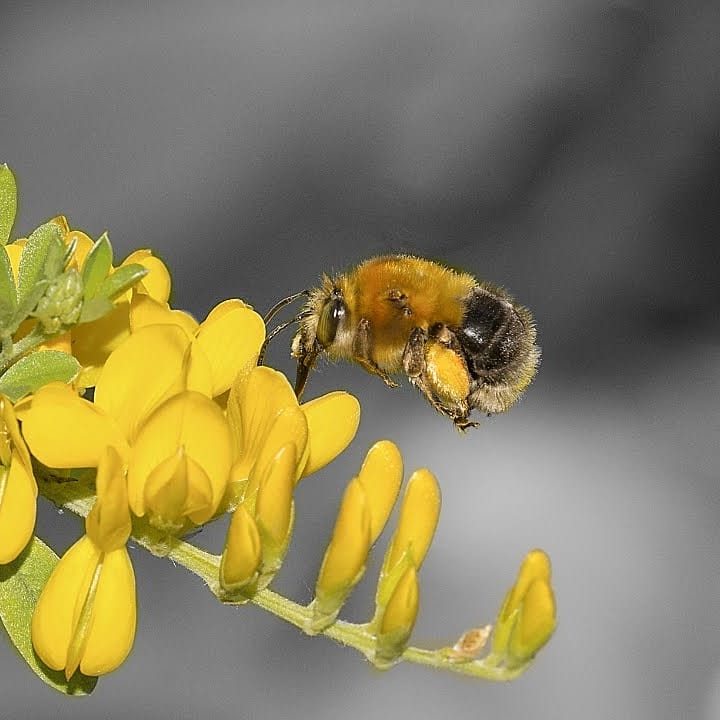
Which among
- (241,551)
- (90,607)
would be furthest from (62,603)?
(241,551)

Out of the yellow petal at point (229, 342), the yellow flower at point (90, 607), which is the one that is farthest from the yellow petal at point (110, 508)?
the yellow petal at point (229, 342)

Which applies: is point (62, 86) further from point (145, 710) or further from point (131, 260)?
point (131, 260)

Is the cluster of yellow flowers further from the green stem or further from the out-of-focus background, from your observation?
the out-of-focus background

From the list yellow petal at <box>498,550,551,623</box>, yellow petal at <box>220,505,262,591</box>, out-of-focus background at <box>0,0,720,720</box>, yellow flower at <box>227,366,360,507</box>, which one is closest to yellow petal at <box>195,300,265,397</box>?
yellow flower at <box>227,366,360,507</box>

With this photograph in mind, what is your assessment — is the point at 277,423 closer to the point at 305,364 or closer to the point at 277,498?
the point at 277,498

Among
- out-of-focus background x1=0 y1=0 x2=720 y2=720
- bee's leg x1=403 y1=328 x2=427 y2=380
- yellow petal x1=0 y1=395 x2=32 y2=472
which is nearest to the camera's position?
yellow petal x1=0 y1=395 x2=32 y2=472
